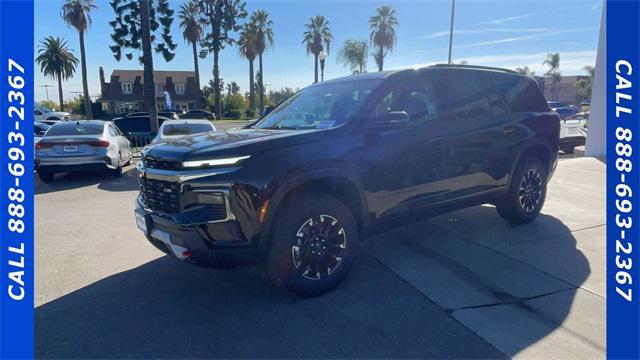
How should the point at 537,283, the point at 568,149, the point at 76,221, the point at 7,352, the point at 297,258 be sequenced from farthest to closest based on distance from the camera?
the point at 568,149 → the point at 76,221 → the point at 537,283 → the point at 297,258 → the point at 7,352

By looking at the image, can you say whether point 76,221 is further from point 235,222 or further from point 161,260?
point 235,222

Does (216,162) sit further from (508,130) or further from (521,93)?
(521,93)

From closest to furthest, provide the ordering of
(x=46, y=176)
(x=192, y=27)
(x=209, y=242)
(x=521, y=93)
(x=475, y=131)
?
(x=209, y=242) < (x=475, y=131) < (x=521, y=93) < (x=46, y=176) < (x=192, y=27)

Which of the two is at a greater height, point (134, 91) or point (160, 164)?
point (134, 91)

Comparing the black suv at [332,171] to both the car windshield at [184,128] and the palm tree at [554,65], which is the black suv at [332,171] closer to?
the car windshield at [184,128]

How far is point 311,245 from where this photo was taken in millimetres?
3453

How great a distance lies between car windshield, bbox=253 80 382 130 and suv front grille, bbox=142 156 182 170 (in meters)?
1.24

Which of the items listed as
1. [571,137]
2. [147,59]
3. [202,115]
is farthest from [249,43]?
[571,137]

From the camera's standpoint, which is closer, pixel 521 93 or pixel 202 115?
pixel 521 93

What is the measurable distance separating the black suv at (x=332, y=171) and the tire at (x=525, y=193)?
0.14ft

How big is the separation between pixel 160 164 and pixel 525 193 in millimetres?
4469

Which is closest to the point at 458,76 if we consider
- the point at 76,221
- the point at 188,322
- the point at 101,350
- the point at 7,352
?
the point at 188,322

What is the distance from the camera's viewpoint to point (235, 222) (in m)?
3.08

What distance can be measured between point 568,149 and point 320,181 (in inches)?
561
